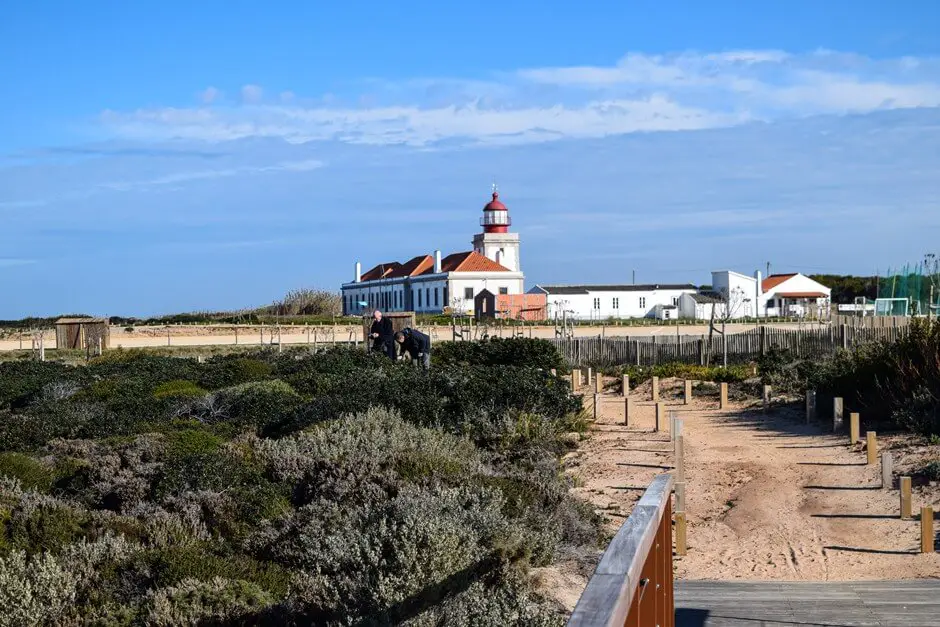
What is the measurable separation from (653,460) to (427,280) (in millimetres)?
65945

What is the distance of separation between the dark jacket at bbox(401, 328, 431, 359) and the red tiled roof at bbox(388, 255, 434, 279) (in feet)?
197

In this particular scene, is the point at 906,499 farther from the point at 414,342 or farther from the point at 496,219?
the point at 496,219

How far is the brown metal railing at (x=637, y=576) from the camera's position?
10.1 feet

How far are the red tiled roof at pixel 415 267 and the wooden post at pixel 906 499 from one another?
7254cm

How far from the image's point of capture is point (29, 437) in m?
14.3

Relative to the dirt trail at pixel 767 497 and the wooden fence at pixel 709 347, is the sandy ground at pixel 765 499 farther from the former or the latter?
the wooden fence at pixel 709 347

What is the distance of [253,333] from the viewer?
57406 millimetres

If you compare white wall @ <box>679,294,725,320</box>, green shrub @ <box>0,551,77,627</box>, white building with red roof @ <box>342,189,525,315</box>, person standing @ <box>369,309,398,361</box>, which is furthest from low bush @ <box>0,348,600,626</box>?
white wall @ <box>679,294,725,320</box>

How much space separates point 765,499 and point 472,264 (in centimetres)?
6601

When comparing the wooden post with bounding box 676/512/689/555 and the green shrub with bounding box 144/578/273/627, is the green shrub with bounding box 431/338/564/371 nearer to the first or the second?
the wooden post with bounding box 676/512/689/555

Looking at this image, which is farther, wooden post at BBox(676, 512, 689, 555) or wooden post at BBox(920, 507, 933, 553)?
wooden post at BBox(676, 512, 689, 555)

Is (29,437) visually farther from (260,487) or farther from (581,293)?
(581,293)

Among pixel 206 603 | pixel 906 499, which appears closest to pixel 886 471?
pixel 906 499

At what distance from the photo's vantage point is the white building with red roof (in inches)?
3039
